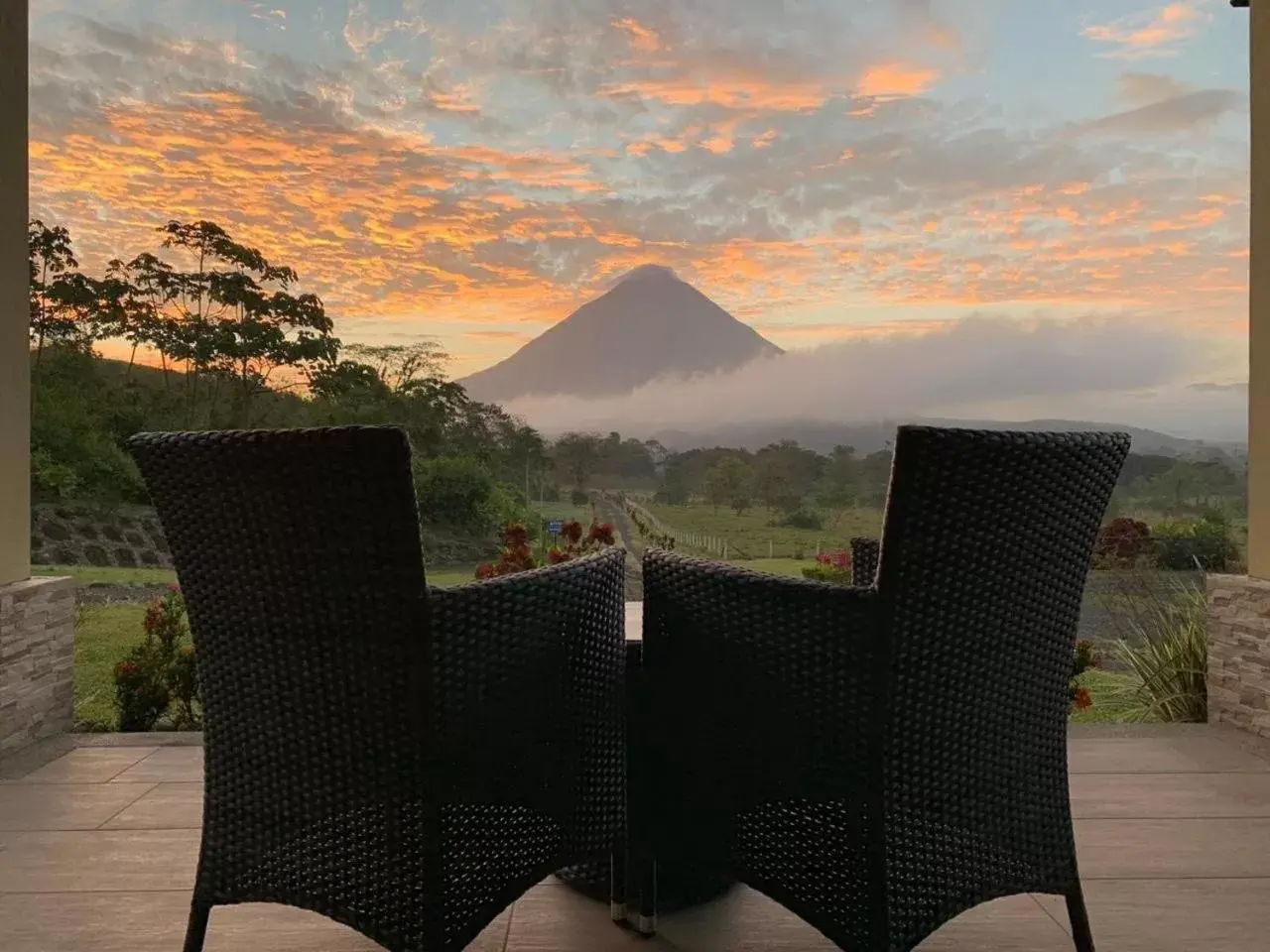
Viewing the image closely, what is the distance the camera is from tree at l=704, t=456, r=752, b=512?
452cm

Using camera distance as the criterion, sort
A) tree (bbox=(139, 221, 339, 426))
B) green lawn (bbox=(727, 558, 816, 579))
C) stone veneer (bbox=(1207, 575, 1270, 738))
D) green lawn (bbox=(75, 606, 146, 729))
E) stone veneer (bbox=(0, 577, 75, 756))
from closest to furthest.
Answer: stone veneer (bbox=(0, 577, 75, 756)) < stone veneer (bbox=(1207, 575, 1270, 738)) < green lawn (bbox=(75, 606, 146, 729)) < tree (bbox=(139, 221, 339, 426)) < green lawn (bbox=(727, 558, 816, 579))

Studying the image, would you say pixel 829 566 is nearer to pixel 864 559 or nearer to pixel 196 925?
pixel 864 559

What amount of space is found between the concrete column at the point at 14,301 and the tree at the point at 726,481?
2.80m

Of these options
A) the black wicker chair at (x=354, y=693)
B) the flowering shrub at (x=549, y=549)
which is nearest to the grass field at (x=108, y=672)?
the flowering shrub at (x=549, y=549)

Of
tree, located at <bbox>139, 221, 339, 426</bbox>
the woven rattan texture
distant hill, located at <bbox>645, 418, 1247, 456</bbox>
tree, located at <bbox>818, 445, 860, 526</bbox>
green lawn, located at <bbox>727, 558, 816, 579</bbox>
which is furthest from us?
distant hill, located at <bbox>645, 418, 1247, 456</bbox>

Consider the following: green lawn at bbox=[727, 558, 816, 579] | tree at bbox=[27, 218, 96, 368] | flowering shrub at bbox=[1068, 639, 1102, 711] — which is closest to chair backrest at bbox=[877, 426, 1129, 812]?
flowering shrub at bbox=[1068, 639, 1102, 711]

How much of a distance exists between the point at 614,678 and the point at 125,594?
3.25m

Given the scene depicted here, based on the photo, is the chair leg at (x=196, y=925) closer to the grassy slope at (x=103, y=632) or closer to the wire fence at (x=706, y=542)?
the grassy slope at (x=103, y=632)

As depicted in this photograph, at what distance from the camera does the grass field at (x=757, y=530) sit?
4.42 m

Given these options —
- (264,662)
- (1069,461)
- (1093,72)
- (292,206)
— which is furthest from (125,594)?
(1093,72)

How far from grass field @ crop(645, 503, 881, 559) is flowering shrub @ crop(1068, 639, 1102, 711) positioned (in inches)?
40.2

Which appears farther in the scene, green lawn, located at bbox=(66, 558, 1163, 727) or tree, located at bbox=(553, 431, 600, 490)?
tree, located at bbox=(553, 431, 600, 490)

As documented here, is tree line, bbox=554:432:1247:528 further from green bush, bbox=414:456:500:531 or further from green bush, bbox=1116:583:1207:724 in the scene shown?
green bush, bbox=1116:583:1207:724

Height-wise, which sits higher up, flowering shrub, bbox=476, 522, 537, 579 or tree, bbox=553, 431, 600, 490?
tree, bbox=553, 431, 600, 490
